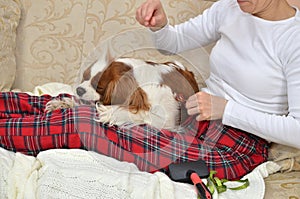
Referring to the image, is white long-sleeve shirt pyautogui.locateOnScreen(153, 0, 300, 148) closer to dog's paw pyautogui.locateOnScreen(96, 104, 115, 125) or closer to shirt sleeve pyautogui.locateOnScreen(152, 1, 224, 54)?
shirt sleeve pyautogui.locateOnScreen(152, 1, 224, 54)

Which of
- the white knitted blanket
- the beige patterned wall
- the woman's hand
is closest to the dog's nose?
the white knitted blanket

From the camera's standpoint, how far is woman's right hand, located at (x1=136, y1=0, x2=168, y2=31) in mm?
1357

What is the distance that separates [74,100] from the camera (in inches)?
53.3

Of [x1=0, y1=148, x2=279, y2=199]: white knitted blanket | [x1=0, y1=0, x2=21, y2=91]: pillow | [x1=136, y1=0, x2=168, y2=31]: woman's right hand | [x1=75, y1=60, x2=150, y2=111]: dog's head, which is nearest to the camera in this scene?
[x1=0, y1=148, x2=279, y2=199]: white knitted blanket

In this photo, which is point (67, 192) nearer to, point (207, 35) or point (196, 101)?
point (196, 101)

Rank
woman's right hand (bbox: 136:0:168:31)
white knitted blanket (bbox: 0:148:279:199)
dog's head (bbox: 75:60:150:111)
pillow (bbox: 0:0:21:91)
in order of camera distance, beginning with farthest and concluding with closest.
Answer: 1. pillow (bbox: 0:0:21:91)
2. woman's right hand (bbox: 136:0:168:31)
3. dog's head (bbox: 75:60:150:111)
4. white knitted blanket (bbox: 0:148:279:199)

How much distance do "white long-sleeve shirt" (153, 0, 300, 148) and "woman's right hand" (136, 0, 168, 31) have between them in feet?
0.10

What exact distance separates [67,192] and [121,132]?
0.23 m

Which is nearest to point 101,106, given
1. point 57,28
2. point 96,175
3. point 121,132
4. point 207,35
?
point 121,132

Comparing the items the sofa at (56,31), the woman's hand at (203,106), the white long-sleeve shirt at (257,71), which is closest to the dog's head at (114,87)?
the woman's hand at (203,106)

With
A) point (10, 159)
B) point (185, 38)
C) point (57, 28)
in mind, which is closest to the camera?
point (10, 159)

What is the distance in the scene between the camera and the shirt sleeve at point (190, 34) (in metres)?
1.41

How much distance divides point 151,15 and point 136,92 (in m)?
0.28

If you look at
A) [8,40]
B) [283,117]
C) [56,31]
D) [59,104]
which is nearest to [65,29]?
[56,31]
